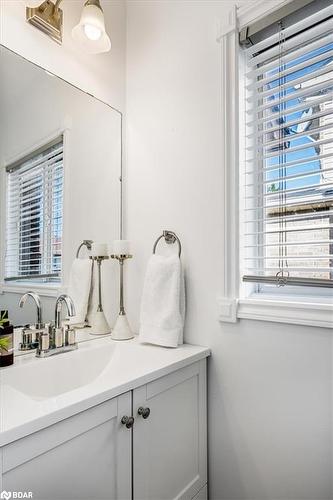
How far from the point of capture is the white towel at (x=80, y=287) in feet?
4.49

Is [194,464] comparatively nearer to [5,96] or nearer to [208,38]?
[5,96]

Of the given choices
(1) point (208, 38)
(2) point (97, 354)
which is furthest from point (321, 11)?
(2) point (97, 354)

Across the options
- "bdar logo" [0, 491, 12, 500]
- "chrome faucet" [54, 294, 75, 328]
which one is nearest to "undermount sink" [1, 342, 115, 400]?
"chrome faucet" [54, 294, 75, 328]

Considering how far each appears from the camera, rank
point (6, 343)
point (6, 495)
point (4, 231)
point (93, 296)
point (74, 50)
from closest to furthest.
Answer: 1. point (6, 495)
2. point (6, 343)
3. point (4, 231)
4. point (74, 50)
5. point (93, 296)

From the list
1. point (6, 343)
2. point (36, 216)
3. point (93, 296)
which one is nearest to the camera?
point (6, 343)

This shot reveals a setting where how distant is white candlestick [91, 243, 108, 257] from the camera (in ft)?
4.75

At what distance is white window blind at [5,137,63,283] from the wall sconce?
40 cm

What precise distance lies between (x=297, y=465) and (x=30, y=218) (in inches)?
49.3

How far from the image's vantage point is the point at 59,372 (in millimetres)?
1133

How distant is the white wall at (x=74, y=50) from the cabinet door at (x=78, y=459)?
124cm

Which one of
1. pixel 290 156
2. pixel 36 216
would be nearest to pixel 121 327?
pixel 36 216

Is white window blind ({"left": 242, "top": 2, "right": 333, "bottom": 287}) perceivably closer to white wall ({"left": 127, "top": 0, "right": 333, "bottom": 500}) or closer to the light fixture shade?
white wall ({"left": 127, "top": 0, "right": 333, "bottom": 500})

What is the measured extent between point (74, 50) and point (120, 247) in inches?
33.2

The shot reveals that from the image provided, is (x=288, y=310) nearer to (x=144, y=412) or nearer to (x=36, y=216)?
(x=144, y=412)
